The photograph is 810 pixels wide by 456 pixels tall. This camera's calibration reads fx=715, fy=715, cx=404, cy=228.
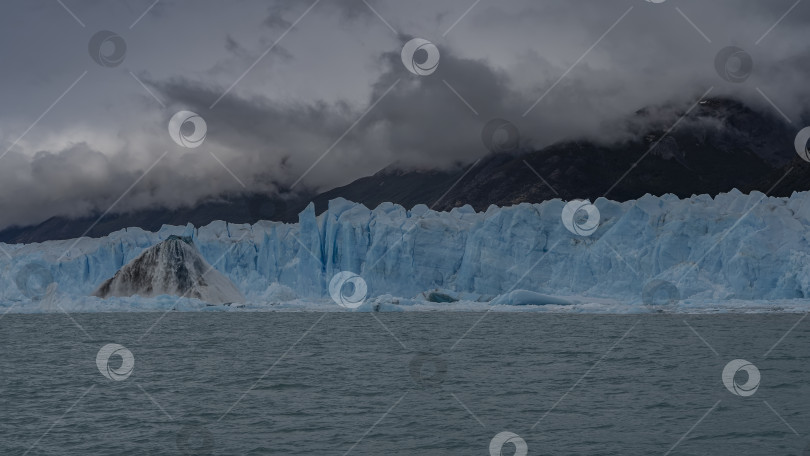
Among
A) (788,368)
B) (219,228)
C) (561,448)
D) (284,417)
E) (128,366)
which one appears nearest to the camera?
(561,448)

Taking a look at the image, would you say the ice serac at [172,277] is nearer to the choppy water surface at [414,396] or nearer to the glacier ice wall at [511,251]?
the glacier ice wall at [511,251]

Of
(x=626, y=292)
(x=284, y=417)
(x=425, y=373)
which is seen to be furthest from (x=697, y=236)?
(x=284, y=417)

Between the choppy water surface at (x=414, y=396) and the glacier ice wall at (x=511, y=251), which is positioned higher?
the glacier ice wall at (x=511, y=251)

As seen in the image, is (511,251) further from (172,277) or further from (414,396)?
(414,396)

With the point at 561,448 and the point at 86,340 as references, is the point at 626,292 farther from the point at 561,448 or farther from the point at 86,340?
the point at 561,448

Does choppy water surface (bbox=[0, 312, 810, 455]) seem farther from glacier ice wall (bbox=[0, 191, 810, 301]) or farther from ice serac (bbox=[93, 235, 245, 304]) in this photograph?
ice serac (bbox=[93, 235, 245, 304])

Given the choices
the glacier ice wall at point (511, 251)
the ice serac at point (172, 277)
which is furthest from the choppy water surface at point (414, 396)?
the ice serac at point (172, 277)
